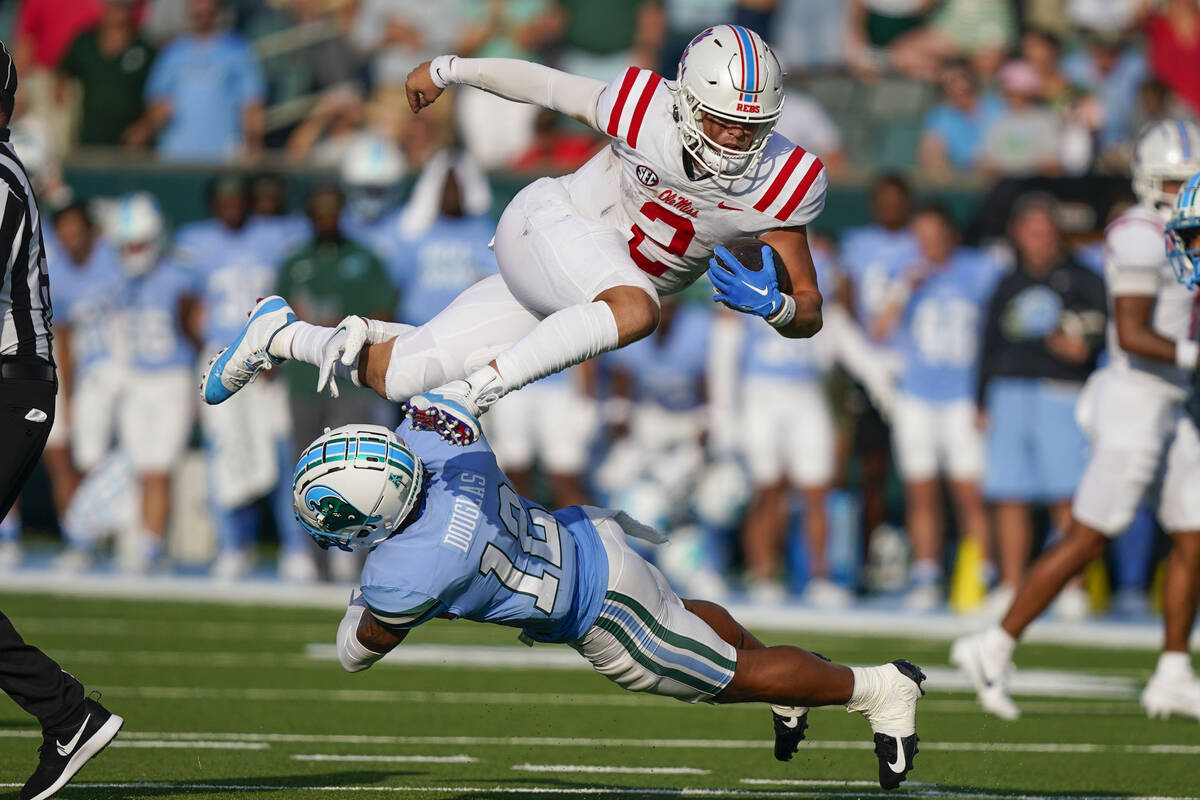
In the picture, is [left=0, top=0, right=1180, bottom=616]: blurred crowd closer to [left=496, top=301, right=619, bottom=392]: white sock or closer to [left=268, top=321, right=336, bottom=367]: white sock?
[left=268, top=321, right=336, bottom=367]: white sock

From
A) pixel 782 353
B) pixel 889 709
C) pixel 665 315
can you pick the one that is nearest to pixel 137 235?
pixel 665 315

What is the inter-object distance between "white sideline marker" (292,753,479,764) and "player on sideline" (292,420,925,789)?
1078 mm

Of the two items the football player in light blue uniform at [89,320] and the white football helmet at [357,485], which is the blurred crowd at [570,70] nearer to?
the football player in light blue uniform at [89,320]

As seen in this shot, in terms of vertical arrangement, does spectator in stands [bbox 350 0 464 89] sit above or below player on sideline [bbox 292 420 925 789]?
below

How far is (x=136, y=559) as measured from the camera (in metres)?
11.6

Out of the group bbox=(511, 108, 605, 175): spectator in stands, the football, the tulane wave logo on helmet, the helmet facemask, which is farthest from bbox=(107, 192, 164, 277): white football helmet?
the tulane wave logo on helmet

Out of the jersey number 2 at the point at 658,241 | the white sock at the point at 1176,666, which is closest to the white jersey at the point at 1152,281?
the white sock at the point at 1176,666

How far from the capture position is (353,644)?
5055mm

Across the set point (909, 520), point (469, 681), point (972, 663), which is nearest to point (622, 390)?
point (909, 520)

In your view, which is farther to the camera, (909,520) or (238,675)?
(909,520)

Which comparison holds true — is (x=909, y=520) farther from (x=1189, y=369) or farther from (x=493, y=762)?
(x=493, y=762)

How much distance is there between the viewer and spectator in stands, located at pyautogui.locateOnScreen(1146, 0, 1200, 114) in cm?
1308

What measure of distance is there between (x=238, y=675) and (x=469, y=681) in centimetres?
96

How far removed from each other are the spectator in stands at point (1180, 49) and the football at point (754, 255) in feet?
27.2
